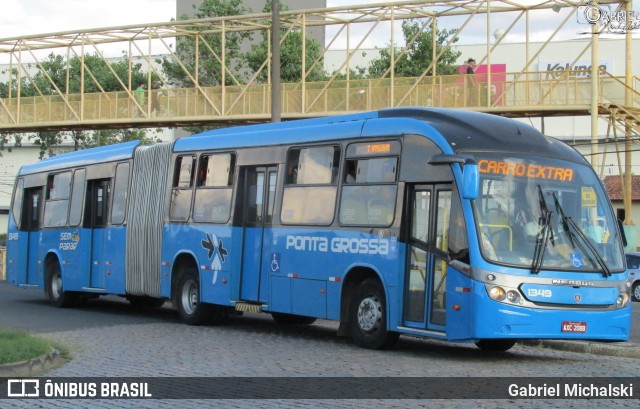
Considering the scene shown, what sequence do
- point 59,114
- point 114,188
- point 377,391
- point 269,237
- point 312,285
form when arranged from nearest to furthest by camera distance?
point 377,391, point 312,285, point 269,237, point 114,188, point 59,114

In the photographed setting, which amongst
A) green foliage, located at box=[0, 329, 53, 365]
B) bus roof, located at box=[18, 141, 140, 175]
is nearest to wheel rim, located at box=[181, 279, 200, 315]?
bus roof, located at box=[18, 141, 140, 175]

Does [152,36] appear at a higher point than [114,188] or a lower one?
higher

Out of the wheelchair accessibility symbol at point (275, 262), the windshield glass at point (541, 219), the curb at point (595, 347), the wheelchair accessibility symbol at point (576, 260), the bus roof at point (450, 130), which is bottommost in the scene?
the curb at point (595, 347)

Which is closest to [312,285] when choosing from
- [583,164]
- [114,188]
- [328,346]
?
[328,346]

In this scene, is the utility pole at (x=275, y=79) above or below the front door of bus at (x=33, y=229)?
above

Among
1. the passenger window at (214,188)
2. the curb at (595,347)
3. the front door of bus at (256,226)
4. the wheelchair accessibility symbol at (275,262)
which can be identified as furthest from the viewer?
the passenger window at (214,188)

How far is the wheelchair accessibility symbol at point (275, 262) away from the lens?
57.7 feet

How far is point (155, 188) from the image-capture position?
21.6 metres

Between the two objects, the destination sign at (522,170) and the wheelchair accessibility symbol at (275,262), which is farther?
the wheelchair accessibility symbol at (275,262)

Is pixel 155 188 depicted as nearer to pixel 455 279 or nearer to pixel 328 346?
pixel 328 346

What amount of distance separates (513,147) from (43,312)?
1249cm

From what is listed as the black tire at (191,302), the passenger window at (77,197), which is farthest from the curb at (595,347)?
the passenger window at (77,197)

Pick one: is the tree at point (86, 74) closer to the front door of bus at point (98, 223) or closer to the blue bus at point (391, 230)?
the front door of bus at point (98, 223)

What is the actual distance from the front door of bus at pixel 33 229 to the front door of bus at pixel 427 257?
13746mm
